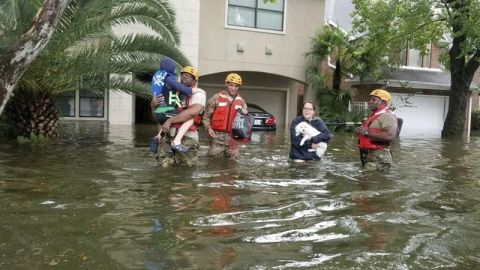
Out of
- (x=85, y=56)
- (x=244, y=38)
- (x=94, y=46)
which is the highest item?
(x=244, y=38)

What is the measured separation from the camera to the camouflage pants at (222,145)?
9.43 meters

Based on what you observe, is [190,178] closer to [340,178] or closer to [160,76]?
[160,76]

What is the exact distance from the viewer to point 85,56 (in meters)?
12.2

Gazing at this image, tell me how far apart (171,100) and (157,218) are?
3.05 m

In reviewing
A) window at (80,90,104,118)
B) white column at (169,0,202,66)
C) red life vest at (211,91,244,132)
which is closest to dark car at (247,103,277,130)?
white column at (169,0,202,66)

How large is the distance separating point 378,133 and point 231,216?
3.72 meters

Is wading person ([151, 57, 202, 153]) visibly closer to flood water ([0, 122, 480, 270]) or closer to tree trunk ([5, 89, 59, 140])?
flood water ([0, 122, 480, 270])

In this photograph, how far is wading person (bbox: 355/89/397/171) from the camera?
27.6ft

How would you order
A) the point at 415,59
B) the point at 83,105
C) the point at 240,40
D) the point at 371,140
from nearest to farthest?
the point at 371,140
the point at 83,105
the point at 240,40
the point at 415,59

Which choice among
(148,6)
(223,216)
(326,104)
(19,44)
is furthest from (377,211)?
(326,104)

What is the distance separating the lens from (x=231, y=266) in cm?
396

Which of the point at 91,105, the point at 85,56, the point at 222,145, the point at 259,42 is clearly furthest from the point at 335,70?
the point at 222,145

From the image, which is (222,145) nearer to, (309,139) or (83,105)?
(309,139)

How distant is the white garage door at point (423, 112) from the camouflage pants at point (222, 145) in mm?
21716
